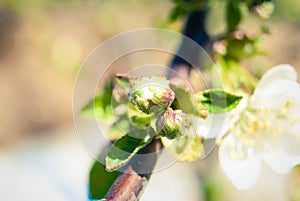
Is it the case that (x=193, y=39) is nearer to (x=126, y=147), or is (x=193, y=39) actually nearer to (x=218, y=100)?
(x=218, y=100)

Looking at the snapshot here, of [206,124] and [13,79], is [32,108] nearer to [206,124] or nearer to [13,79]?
[13,79]

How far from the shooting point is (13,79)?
8.27ft

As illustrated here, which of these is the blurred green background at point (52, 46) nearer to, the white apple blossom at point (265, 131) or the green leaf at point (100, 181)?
the white apple blossom at point (265, 131)

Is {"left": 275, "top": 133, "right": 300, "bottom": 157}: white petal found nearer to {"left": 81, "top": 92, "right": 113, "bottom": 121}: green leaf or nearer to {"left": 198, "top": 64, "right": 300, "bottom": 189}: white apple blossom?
{"left": 198, "top": 64, "right": 300, "bottom": 189}: white apple blossom

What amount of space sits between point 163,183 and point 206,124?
4.44ft

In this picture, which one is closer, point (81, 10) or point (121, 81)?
point (121, 81)

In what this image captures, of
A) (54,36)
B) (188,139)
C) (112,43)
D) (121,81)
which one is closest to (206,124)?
(188,139)

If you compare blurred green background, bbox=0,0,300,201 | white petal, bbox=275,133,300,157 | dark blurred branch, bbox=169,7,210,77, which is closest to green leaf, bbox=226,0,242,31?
dark blurred branch, bbox=169,7,210,77

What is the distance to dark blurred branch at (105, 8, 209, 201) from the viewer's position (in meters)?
0.82

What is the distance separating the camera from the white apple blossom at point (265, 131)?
3.69 feet

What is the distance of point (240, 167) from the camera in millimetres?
1160

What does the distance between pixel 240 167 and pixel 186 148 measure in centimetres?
23

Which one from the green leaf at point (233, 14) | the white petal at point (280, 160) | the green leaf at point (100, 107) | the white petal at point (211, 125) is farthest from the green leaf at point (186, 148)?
the green leaf at point (233, 14)

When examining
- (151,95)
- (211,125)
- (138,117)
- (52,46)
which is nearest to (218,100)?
(211,125)
